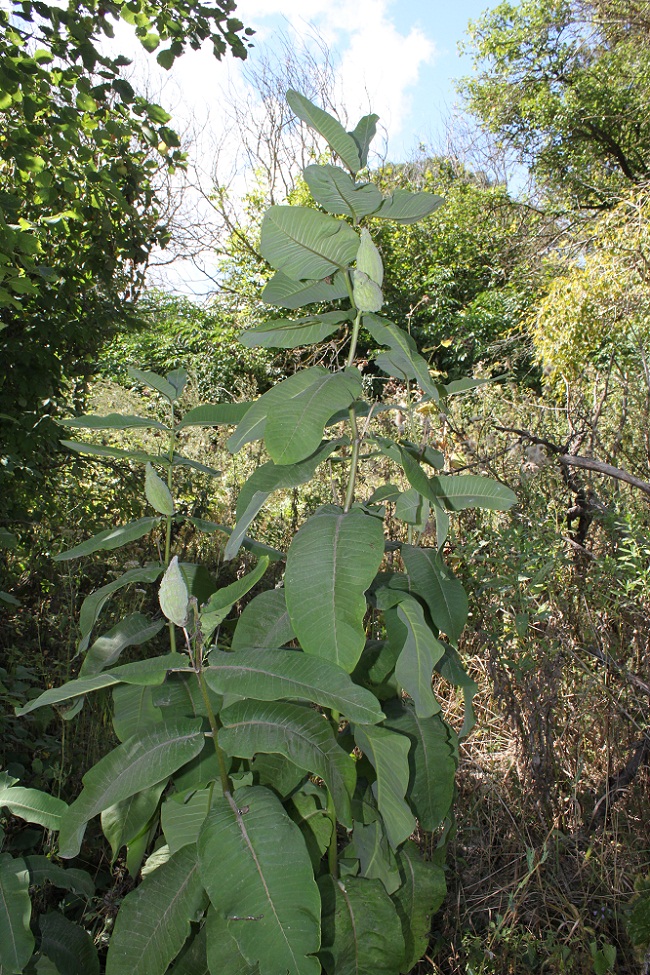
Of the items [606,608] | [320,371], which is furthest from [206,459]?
[320,371]

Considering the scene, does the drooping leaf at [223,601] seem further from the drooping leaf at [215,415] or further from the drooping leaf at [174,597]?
the drooping leaf at [215,415]

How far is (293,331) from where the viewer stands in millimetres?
1200

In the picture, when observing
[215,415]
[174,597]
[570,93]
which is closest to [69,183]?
[215,415]

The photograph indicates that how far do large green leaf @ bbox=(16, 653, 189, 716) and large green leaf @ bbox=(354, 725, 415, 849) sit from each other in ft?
1.08

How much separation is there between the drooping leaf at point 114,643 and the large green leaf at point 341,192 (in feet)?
2.50

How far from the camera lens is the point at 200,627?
1.00 m

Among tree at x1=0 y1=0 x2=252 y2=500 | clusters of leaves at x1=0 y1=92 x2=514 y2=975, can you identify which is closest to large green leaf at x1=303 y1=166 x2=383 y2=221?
clusters of leaves at x1=0 y1=92 x2=514 y2=975

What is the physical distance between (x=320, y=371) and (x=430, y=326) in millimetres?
11318

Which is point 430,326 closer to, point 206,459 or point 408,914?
point 206,459

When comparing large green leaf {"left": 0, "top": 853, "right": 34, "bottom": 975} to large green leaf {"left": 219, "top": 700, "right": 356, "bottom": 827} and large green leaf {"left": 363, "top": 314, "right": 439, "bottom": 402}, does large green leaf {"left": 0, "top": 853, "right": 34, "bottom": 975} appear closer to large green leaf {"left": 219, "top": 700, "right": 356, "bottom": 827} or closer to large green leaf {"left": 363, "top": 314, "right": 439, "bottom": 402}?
large green leaf {"left": 219, "top": 700, "right": 356, "bottom": 827}

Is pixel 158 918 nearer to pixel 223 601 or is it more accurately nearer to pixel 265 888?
pixel 265 888

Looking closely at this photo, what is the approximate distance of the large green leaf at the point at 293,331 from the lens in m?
1.13

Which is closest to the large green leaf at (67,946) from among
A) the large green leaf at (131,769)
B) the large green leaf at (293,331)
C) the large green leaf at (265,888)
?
the large green leaf at (131,769)

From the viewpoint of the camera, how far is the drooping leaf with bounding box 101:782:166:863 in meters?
1.15
